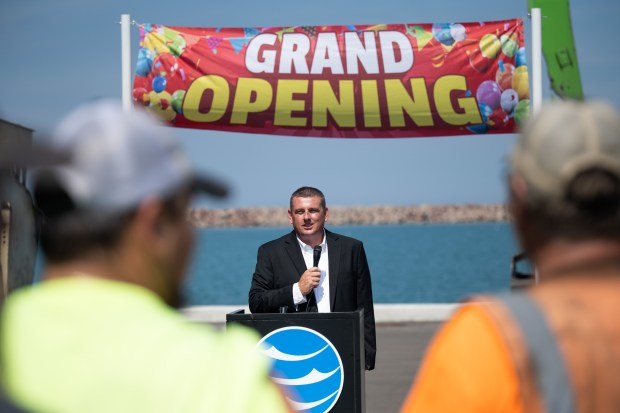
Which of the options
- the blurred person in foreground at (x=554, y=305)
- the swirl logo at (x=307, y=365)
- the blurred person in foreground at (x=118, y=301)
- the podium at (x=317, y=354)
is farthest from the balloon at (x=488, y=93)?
the blurred person in foreground at (x=118, y=301)

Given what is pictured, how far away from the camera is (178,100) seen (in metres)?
8.83

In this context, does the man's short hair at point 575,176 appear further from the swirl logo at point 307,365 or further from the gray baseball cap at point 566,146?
the swirl logo at point 307,365

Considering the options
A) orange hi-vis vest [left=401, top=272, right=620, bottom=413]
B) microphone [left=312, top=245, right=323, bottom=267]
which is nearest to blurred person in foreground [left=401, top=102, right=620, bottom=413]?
orange hi-vis vest [left=401, top=272, right=620, bottom=413]

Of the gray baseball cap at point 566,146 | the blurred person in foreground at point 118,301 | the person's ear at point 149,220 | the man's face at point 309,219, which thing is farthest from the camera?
the man's face at point 309,219

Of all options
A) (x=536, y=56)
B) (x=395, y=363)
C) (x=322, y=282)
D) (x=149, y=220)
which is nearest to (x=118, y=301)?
(x=149, y=220)

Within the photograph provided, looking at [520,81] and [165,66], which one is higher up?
[165,66]

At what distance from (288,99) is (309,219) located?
296 centimetres

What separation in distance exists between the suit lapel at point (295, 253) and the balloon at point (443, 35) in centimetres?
352

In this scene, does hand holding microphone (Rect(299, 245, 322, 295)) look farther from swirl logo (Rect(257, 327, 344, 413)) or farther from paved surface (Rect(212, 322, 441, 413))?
paved surface (Rect(212, 322, 441, 413))

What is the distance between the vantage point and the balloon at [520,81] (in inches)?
348

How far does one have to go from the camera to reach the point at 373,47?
8.88 m

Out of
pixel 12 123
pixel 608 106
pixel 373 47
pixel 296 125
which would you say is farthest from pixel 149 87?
pixel 608 106

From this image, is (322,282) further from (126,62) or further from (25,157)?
(25,157)

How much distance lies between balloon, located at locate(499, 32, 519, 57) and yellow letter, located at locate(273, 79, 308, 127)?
6.54 feet
